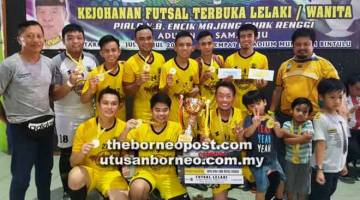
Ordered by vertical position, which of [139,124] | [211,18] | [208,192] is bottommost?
[208,192]

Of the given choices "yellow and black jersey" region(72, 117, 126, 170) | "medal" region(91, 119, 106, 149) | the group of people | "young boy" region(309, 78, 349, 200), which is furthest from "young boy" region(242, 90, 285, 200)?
"medal" region(91, 119, 106, 149)

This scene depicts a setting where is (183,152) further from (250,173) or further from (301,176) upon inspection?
(301,176)

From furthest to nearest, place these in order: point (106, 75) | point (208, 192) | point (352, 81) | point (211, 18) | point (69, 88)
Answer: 1. point (211, 18)
2. point (352, 81)
3. point (208, 192)
4. point (106, 75)
5. point (69, 88)

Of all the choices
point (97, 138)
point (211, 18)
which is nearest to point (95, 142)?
point (97, 138)

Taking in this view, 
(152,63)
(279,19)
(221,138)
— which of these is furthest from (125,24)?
(221,138)

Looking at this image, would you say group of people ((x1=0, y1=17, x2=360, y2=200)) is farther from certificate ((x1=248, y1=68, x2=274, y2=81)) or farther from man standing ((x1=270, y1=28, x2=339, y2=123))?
certificate ((x1=248, y1=68, x2=274, y2=81))

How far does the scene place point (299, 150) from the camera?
146 inches

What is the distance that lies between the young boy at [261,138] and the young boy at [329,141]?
33cm

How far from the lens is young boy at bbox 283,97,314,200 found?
3.69 metres

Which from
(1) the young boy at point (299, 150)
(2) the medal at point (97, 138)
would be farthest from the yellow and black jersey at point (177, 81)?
(1) the young boy at point (299, 150)

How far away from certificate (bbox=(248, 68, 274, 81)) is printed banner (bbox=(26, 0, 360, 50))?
54.8 inches

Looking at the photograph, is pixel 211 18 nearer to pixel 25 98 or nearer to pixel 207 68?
pixel 207 68

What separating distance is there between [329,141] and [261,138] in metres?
0.55

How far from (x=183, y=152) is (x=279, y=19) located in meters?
2.60
